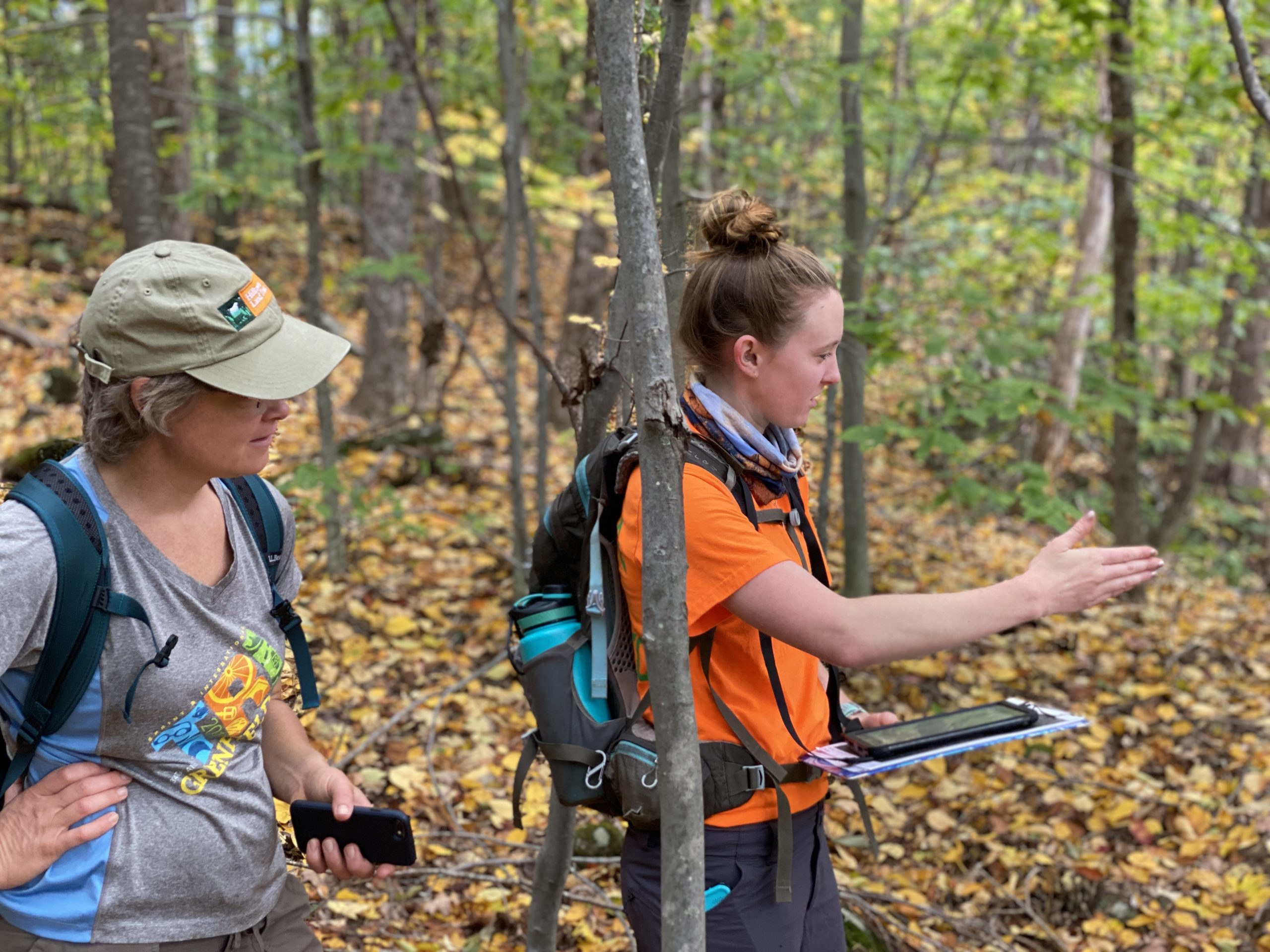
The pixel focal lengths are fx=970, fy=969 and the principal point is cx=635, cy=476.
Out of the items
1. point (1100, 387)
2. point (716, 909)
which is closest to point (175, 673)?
point (716, 909)

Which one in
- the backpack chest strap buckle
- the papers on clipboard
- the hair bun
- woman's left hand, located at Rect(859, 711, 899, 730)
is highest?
the hair bun

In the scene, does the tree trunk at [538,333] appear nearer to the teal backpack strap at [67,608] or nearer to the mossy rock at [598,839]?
the mossy rock at [598,839]

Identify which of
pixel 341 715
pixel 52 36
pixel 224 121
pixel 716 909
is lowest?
pixel 341 715

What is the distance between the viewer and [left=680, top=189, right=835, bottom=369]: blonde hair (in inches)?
71.8

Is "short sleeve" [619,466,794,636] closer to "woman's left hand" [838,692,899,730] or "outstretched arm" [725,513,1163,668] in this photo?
"outstretched arm" [725,513,1163,668]

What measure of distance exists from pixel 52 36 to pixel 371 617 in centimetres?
1183

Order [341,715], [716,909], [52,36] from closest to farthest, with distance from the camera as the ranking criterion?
[716,909] < [341,715] < [52,36]

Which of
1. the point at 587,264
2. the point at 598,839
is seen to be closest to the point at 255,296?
the point at 598,839

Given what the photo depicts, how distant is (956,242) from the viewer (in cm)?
1173

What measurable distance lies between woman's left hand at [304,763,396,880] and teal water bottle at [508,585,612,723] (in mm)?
392

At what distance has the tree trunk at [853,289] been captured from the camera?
17.0ft

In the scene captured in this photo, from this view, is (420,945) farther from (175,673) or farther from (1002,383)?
(1002,383)

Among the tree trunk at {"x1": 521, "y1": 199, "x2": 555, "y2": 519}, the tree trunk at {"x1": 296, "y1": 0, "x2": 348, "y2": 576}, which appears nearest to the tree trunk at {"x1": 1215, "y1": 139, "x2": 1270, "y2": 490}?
the tree trunk at {"x1": 521, "y1": 199, "x2": 555, "y2": 519}

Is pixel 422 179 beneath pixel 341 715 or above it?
above
